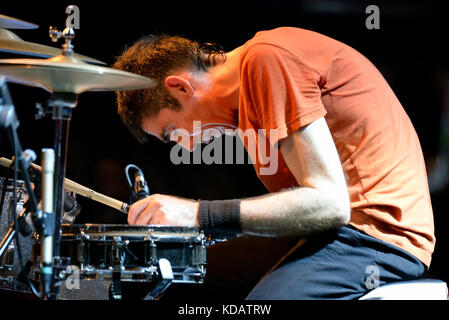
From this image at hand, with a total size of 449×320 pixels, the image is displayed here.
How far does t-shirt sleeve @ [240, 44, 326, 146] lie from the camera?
1552 millimetres

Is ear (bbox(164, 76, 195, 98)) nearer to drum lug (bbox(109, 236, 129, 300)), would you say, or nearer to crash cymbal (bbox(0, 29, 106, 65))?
crash cymbal (bbox(0, 29, 106, 65))

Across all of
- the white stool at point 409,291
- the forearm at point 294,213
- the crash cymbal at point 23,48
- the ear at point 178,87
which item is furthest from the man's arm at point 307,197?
the crash cymbal at point 23,48

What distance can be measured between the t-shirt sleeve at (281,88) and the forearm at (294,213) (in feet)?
0.51

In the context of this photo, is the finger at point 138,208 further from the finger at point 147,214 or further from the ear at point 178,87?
the ear at point 178,87

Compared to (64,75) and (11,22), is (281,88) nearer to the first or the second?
(64,75)

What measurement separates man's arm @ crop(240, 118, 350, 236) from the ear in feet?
1.50

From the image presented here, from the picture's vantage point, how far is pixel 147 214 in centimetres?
173

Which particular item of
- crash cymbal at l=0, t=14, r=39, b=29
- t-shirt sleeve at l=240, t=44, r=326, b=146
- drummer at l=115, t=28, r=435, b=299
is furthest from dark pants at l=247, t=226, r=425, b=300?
crash cymbal at l=0, t=14, r=39, b=29

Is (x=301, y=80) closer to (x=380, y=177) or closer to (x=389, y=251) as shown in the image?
(x=380, y=177)

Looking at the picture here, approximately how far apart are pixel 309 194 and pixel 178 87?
0.62 meters

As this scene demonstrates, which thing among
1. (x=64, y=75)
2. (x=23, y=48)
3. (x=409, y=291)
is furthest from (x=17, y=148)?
(x=409, y=291)

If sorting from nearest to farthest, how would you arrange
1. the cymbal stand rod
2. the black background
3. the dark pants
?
the cymbal stand rod → the dark pants → the black background

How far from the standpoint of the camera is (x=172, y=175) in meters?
3.53

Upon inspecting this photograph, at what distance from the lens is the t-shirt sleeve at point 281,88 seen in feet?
5.09
